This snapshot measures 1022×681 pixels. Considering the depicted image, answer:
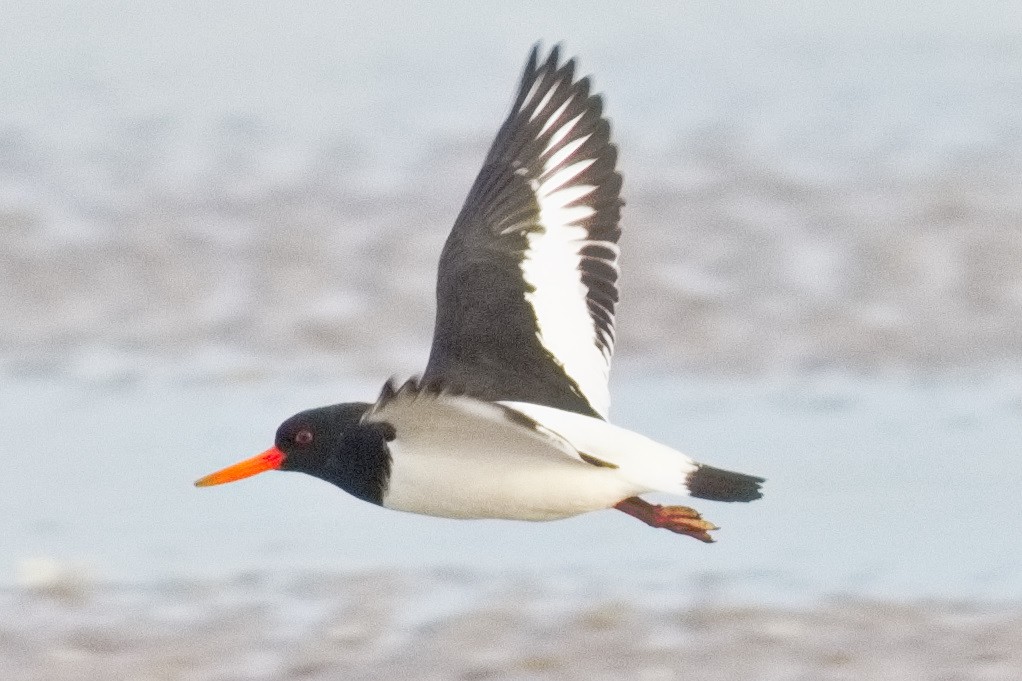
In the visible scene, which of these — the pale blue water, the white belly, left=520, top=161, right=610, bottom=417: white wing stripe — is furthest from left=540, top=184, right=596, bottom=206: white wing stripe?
the pale blue water

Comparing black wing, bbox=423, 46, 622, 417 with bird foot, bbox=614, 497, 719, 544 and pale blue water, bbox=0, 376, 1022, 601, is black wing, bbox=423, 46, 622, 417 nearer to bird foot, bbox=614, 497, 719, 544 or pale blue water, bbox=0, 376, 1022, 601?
bird foot, bbox=614, 497, 719, 544

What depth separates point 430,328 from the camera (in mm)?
11953

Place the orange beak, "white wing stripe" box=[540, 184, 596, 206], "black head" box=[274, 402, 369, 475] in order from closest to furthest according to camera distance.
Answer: "black head" box=[274, 402, 369, 475], the orange beak, "white wing stripe" box=[540, 184, 596, 206]

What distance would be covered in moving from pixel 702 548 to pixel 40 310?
4.56 meters

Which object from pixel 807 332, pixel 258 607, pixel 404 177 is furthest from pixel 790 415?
pixel 404 177

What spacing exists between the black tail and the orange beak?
3.77 ft

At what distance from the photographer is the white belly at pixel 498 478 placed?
5.82m

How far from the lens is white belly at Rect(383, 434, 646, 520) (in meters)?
5.82

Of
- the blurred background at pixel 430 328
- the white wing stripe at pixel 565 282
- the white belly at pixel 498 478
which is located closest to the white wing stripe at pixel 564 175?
the white wing stripe at pixel 565 282

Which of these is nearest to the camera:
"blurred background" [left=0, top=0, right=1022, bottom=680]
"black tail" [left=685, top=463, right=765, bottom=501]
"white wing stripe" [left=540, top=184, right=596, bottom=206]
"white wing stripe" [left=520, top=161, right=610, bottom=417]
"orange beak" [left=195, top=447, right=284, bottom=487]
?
"black tail" [left=685, top=463, right=765, bottom=501]

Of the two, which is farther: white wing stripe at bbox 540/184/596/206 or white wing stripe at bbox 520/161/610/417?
white wing stripe at bbox 540/184/596/206

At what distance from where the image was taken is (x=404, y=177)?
14055 mm

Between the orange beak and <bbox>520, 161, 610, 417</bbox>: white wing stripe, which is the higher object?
<bbox>520, 161, 610, 417</bbox>: white wing stripe

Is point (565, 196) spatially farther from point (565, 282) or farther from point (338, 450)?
point (338, 450)
